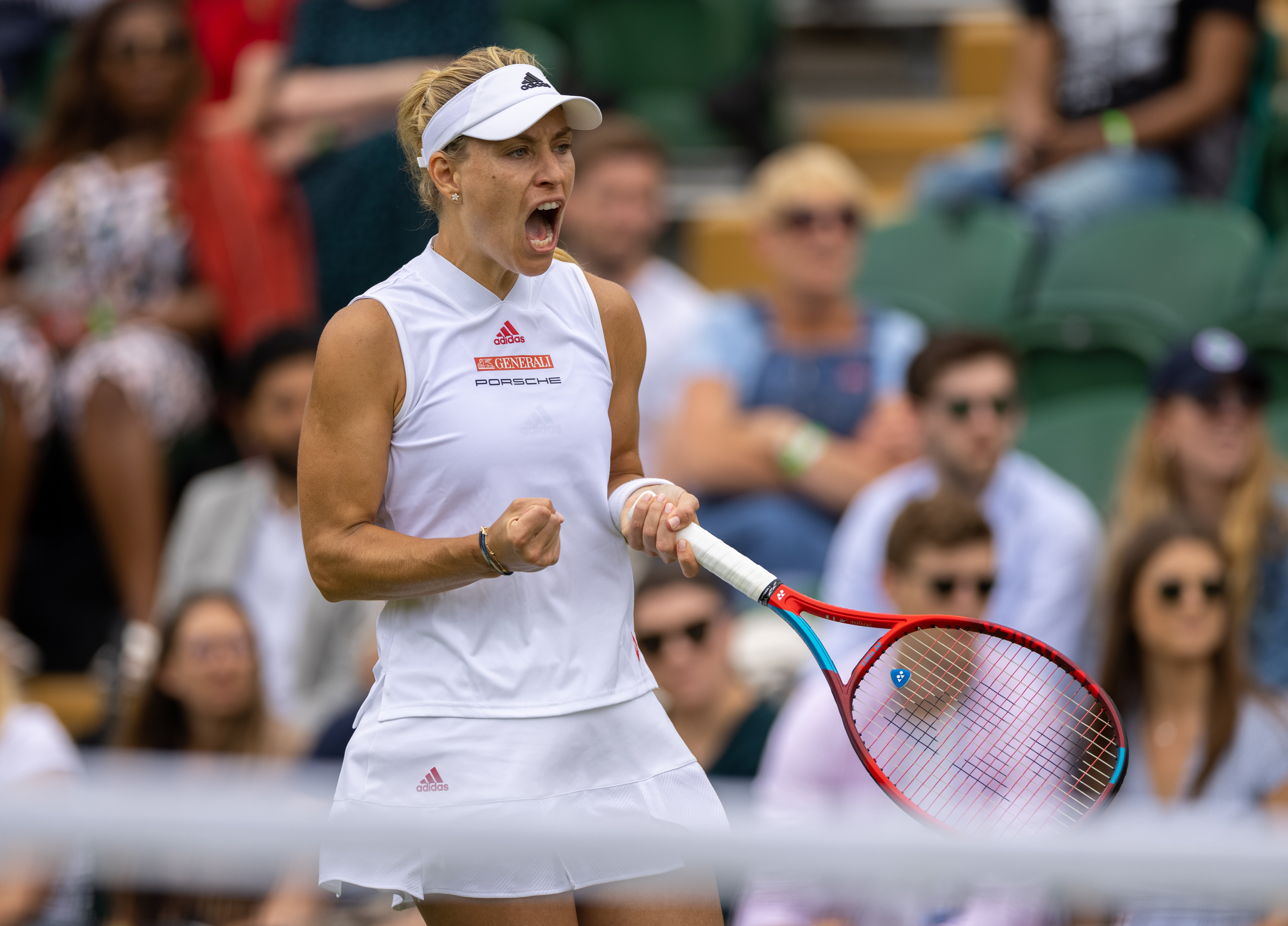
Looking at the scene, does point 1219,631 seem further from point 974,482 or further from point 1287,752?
point 974,482

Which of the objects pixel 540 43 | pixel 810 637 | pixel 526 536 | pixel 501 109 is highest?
pixel 501 109

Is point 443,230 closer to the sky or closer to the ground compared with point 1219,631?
closer to the sky

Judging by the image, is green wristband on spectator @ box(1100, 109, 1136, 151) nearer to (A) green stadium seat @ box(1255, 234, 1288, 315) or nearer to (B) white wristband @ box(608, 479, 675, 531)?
(A) green stadium seat @ box(1255, 234, 1288, 315)

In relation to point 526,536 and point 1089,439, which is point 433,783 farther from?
point 1089,439

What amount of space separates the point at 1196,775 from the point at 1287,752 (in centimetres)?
21

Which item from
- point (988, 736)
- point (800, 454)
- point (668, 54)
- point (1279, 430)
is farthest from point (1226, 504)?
point (668, 54)

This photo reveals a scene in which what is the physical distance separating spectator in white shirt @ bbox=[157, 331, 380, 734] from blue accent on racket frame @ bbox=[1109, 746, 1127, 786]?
3122mm

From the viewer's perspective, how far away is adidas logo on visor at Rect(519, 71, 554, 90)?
204 cm

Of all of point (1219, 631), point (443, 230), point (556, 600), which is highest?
point (443, 230)

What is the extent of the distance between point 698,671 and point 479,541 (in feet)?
7.12

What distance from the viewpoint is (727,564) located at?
2.09m

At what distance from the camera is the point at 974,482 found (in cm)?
→ 445

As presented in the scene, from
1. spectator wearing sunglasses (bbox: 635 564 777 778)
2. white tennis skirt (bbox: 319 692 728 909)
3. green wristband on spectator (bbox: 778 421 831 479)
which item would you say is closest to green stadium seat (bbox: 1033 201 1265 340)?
green wristband on spectator (bbox: 778 421 831 479)

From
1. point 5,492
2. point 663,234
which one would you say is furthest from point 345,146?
point 663,234
